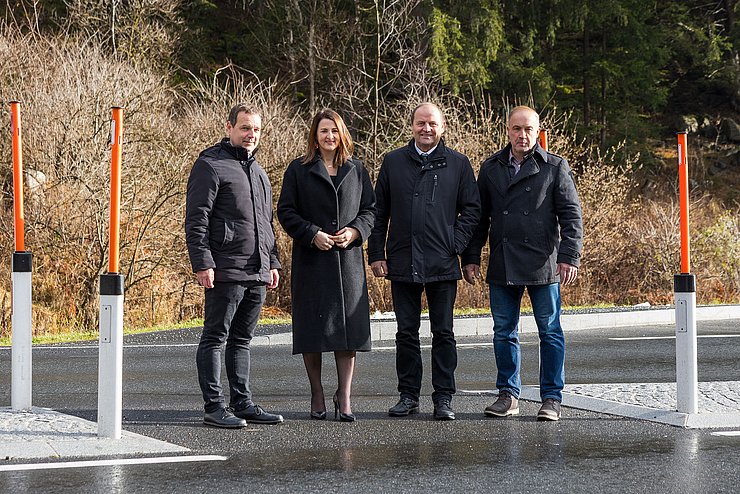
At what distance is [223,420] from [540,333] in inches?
88.9

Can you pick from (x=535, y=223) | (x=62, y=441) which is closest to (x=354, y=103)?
(x=535, y=223)

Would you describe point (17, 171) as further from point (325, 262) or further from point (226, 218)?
point (325, 262)

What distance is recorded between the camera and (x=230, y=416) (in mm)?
7176

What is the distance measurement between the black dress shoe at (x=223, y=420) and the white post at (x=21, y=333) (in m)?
1.26

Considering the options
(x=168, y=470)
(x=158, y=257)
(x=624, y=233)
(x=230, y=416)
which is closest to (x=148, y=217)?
(x=158, y=257)

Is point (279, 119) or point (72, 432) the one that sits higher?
point (279, 119)

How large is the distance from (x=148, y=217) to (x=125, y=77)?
11.2ft

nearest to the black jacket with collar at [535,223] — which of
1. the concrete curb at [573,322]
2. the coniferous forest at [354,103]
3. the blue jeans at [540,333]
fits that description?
the blue jeans at [540,333]

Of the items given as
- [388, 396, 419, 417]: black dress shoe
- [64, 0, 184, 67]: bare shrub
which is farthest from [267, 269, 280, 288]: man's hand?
[64, 0, 184, 67]: bare shrub

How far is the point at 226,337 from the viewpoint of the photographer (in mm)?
7414

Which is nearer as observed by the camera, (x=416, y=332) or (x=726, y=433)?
(x=726, y=433)

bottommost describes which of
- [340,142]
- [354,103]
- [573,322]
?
[573,322]

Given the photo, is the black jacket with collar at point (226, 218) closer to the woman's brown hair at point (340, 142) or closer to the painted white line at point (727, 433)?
the woman's brown hair at point (340, 142)

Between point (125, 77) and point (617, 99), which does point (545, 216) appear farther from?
point (617, 99)
